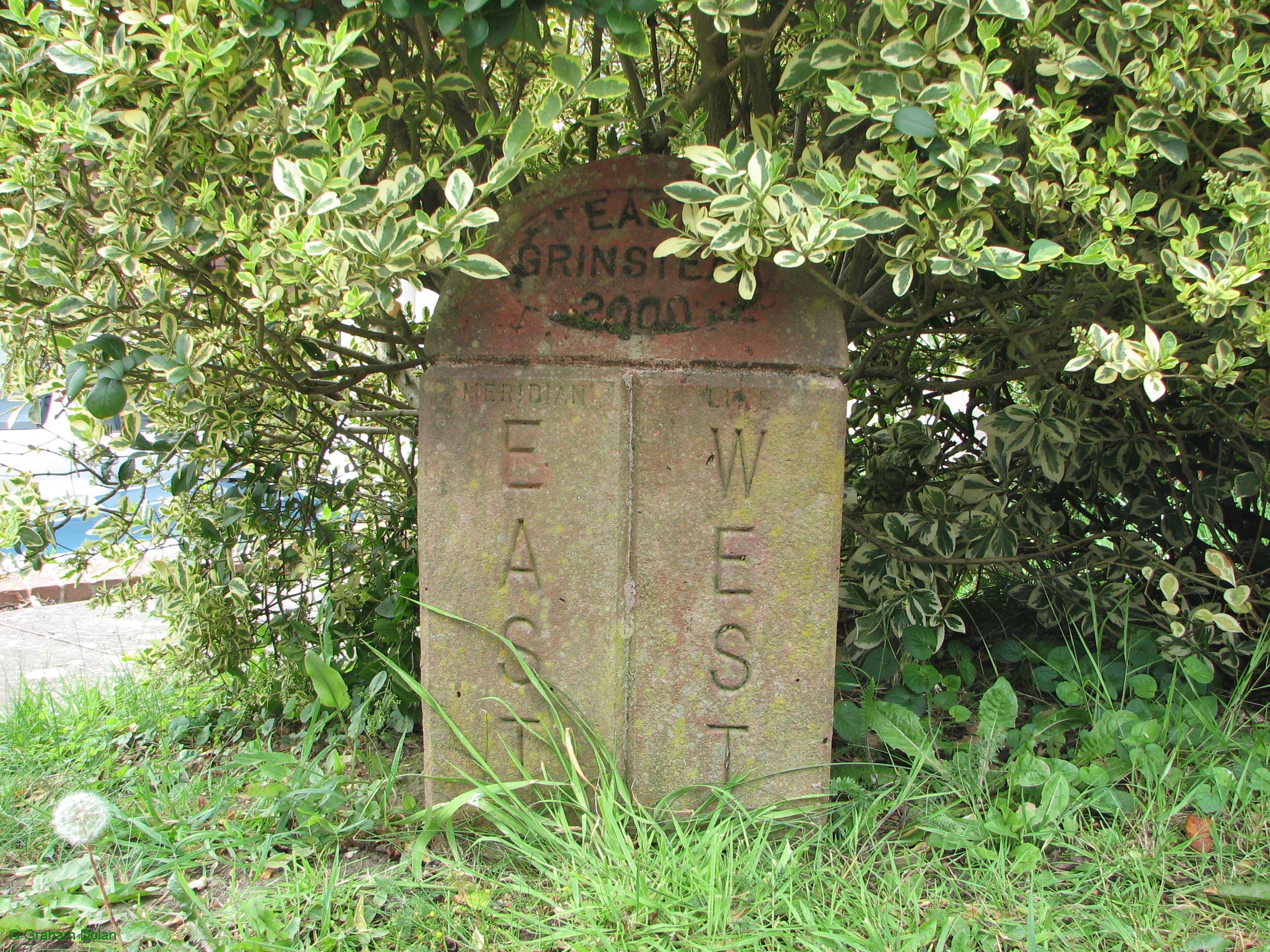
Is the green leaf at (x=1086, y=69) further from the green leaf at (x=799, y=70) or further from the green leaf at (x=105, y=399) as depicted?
the green leaf at (x=105, y=399)

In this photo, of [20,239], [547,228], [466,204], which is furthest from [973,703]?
[20,239]

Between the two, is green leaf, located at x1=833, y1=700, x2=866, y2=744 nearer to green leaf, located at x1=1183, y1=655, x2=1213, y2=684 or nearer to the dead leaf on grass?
the dead leaf on grass

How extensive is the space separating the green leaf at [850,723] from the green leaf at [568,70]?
1.46m

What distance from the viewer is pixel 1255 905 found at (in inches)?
65.6

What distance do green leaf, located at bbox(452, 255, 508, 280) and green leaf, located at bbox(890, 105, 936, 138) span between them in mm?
678

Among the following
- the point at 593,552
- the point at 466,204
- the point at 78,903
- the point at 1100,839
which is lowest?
the point at 78,903

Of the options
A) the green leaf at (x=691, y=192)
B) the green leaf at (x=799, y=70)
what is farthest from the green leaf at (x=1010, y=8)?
the green leaf at (x=691, y=192)

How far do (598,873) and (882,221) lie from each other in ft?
4.08

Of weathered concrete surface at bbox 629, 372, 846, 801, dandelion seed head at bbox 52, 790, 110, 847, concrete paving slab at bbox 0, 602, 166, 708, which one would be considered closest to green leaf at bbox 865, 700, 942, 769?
weathered concrete surface at bbox 629, 372, 846, 801

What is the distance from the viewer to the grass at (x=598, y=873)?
1.56m

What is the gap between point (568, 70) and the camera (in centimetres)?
147

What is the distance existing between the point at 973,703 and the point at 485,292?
1730mm

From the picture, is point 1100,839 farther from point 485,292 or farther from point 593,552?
point 485,292

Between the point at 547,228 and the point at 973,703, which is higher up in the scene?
the point at 547,228
